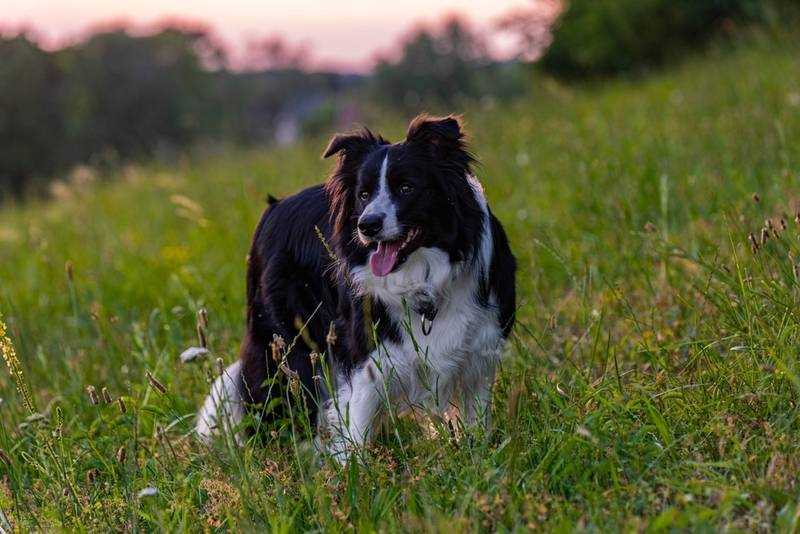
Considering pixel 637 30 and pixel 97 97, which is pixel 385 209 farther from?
pixel 97 97


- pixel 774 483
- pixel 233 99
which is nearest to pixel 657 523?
pixel 774 483

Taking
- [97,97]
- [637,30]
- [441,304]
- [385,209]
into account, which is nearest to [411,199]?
[385,209]

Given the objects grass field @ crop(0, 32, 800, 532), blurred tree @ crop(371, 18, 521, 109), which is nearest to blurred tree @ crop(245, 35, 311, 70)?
blurred tree @ crop(371, 18, 521, 109)

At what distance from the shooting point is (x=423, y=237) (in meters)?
3.29

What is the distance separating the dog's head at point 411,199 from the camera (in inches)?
128

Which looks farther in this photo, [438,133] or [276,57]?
[276,57]

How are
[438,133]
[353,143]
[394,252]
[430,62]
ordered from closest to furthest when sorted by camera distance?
[394,252] → [438,133] → [353,143] → [430,62]

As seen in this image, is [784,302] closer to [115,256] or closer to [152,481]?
[152,481]

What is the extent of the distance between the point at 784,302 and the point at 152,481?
228 cm

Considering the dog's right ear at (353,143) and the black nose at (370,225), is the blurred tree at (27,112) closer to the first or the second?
the dog's right ear at (353,143)

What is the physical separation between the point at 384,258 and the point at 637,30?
11491 mm

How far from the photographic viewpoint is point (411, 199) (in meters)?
3.28

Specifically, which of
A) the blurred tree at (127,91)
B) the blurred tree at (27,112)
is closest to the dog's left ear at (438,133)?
the blurred tree at (127,91)

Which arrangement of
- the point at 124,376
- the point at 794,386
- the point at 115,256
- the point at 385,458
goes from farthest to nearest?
the point at 115,256 → the point at 124,376 → the point at 385,458 → the point at 794,386
